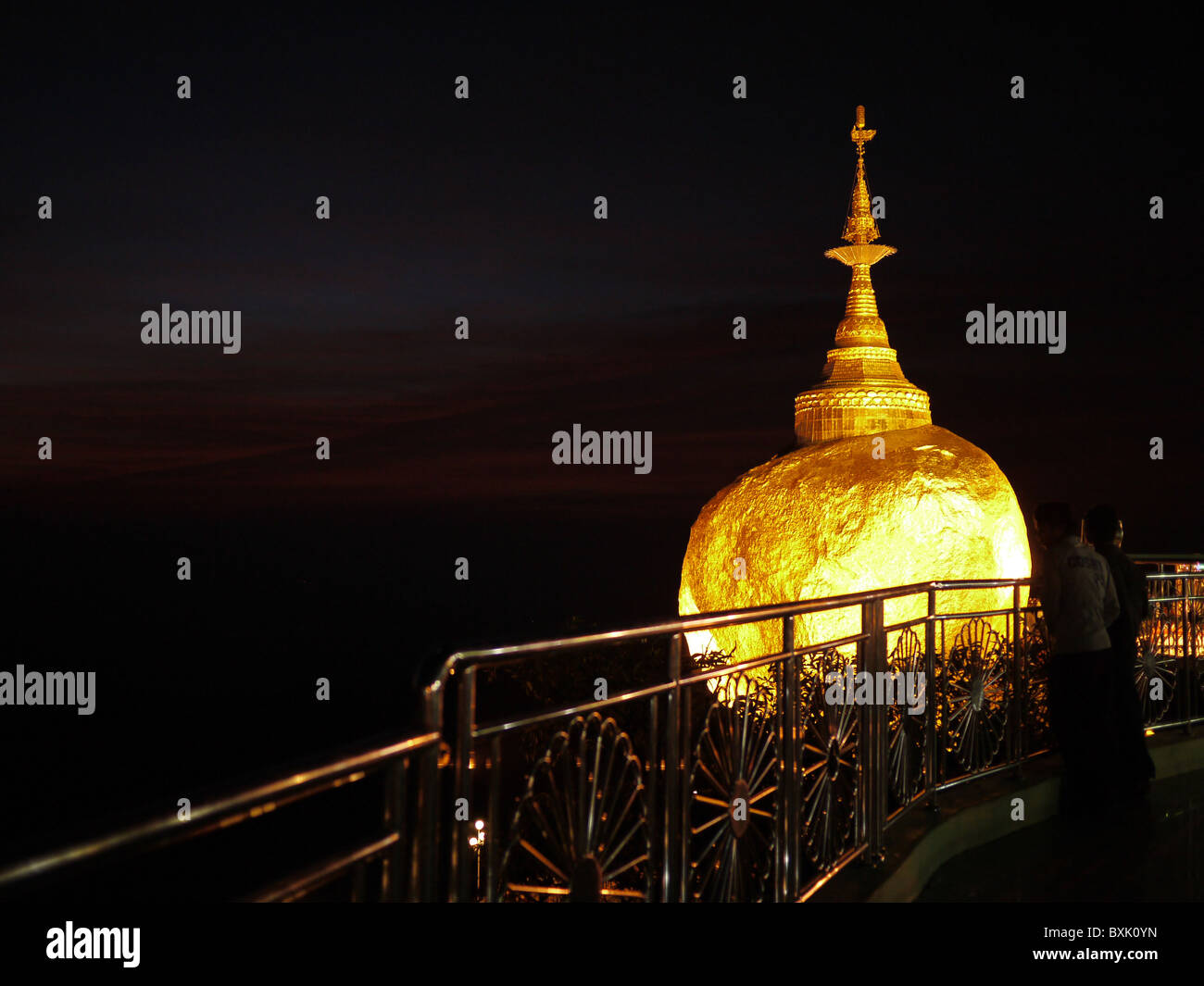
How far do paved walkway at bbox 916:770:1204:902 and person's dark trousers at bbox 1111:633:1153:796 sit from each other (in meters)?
→ 0.18

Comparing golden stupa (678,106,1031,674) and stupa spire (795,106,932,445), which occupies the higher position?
stupa spire (795,106,932,445)

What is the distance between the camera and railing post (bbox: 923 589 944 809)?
579 centimetres

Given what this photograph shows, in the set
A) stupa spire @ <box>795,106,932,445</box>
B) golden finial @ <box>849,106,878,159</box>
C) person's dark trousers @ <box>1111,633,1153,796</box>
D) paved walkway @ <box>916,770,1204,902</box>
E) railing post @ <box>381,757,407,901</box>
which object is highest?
golden finial @ <box>849,106,878,159</box>

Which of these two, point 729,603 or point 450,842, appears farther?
point 729,603

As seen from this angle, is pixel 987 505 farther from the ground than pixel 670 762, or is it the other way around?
pixel 987 505

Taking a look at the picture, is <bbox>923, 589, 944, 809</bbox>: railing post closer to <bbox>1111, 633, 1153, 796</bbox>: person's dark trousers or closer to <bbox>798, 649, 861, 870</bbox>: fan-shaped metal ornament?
<bbox>798, 649, 861, 870</bbox>: fan-shaped metal ornament

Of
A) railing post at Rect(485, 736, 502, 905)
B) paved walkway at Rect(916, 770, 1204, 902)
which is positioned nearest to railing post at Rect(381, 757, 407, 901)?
railing post at Rect(485, 736, 502, 905)

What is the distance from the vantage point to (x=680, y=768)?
373 centimetres

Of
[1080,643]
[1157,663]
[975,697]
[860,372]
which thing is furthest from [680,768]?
[860,372]

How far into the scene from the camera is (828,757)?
493 centimetres
